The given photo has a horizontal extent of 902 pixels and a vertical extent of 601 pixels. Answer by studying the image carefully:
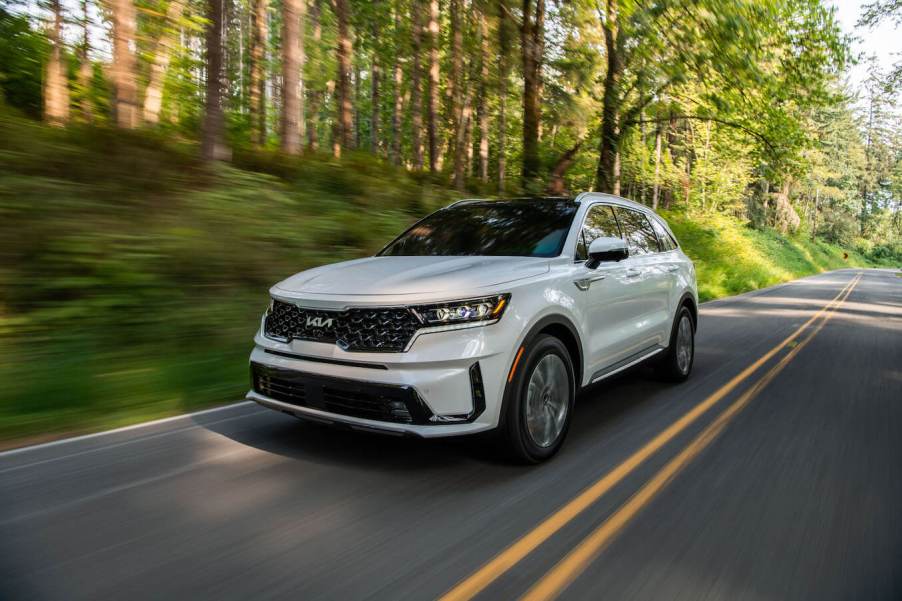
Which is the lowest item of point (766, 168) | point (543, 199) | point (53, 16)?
point (543, 199)

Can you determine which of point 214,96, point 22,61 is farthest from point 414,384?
point 22,61

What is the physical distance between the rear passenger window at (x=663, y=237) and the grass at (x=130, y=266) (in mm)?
4172

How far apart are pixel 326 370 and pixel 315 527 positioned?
0.91 meters

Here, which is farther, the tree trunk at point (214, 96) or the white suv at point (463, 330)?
the tree trunk at point (214, 96)

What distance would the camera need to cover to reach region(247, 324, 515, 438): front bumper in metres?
3.62

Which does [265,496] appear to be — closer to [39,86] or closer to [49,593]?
[49,593]

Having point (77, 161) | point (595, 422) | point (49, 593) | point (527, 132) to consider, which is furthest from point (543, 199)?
point (527, 132)

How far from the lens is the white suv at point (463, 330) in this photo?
12.1 feet

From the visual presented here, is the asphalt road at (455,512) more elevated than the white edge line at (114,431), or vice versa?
the white edge line at (114,431)

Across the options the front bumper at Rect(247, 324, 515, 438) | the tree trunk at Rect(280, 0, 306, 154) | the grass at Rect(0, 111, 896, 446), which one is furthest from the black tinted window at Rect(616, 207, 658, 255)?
the tree trunk at Rect(280, 0, 306, 154)

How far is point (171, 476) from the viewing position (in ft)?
12.6

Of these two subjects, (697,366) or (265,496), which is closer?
(265,496)

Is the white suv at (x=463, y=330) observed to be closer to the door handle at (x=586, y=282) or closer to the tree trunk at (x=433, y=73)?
the door handle at (x=586, y=282)

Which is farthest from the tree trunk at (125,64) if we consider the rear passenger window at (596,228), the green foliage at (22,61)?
the rear passenger window at (596,228)
